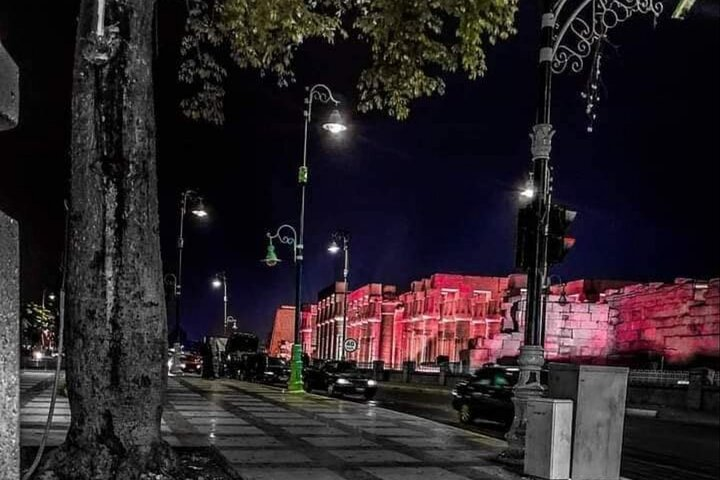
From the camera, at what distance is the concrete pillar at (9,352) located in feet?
9.88

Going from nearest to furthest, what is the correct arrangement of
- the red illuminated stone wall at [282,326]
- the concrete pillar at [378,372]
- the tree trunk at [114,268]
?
1. the tree trunk at [114,268]
2. the concrete pillar at [378,372]
3. the red illuminated stone wall at [282,326]

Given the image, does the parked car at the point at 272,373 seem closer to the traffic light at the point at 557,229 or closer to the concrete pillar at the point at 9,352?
the traffic light at the point at 557,229

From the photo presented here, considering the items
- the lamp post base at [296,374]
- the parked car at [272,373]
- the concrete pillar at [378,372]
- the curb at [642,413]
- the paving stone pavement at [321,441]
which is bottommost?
the concrete pillar at [378,372]

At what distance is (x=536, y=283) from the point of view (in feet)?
36.5

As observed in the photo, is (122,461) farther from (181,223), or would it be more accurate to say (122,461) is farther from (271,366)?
(271,366)

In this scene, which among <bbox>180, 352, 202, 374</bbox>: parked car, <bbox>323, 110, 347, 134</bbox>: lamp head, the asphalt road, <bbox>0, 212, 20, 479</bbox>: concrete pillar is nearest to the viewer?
<bbox>0, 212, 20, 479</bbox>: concrete pillar

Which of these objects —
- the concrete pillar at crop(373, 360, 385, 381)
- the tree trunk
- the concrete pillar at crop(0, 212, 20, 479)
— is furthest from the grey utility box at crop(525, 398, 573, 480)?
the concrete pillar at crop(373, 360, 385, 381)

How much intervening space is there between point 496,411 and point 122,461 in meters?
15.0

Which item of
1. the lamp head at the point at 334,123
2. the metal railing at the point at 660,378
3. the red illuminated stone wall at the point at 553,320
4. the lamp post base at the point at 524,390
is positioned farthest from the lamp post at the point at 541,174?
the red illuminated stone wall at the point at 553,320

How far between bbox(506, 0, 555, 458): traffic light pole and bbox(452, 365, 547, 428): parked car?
9028mm

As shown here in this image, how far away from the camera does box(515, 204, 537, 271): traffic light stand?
11.3 m

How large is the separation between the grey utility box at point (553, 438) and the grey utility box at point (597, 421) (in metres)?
0.08

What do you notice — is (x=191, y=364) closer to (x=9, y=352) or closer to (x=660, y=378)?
(x=660, y=378)

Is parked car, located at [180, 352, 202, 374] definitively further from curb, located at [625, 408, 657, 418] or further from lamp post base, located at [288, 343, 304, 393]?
curb, located at [625, 408, 657, 418]
